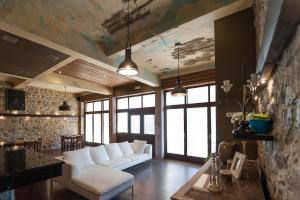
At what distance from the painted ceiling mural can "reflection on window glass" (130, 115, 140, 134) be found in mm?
4124

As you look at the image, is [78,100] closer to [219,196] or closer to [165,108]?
[165,108]

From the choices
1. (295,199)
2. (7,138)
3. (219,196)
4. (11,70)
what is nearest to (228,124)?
(219,196)

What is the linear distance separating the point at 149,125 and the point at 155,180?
333 centimetres

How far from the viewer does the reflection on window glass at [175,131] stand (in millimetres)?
6824

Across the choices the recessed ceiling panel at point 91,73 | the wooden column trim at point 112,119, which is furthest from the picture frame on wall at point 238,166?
the wooden column trim at point 112,119

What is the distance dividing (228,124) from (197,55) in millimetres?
2762

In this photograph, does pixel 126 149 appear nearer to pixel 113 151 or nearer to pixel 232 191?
pixel 113 151

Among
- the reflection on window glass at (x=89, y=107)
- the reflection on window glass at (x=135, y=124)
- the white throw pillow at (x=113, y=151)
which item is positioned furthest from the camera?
the reflection on window glass at (x=89, y=107)

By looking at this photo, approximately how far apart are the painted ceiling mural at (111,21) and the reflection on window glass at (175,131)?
124 inches

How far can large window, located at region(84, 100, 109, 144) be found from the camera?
9.85 metres

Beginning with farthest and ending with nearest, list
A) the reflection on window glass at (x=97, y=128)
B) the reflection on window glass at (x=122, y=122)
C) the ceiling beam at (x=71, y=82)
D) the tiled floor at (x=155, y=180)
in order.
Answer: the reflection on window glass at (x=97, y=128)
the reflection on window glass at (x=122, y=122)
the ceiling beam at (x=71, y=82)
the tiled floor at (x=155, y=180)

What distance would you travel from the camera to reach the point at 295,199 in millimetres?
919

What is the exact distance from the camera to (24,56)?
4.52 m

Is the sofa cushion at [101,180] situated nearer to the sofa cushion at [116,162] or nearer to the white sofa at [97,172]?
the white sofa at [97,172]
